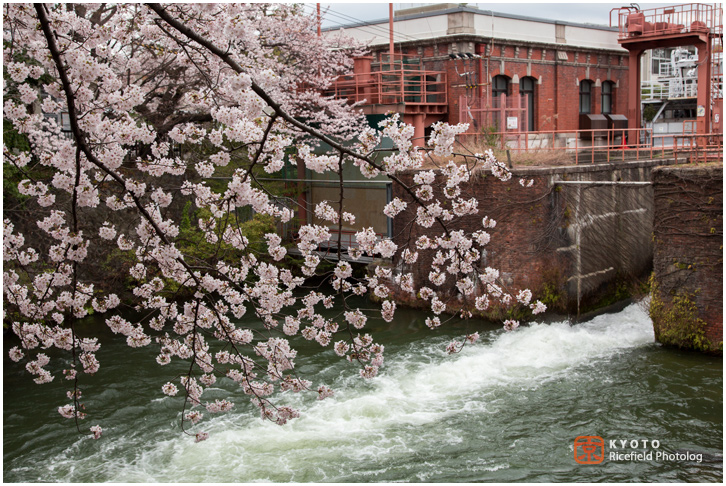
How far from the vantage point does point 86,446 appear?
9.46 m

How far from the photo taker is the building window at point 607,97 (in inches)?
1087

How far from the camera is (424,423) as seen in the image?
393 inches

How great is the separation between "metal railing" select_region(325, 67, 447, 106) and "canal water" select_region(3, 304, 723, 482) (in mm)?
9298

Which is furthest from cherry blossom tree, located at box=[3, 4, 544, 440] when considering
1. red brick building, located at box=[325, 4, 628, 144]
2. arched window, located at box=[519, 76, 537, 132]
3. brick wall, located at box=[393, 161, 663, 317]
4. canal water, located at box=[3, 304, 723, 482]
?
arched window, located at box=[519, 76, 537, 132]

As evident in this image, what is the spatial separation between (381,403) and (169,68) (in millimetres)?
9367

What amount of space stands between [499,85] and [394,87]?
4.45 meters


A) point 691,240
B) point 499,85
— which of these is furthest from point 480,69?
point 691,240

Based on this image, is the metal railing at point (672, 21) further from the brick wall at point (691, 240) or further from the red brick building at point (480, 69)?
the brick wall at point (691, 240)

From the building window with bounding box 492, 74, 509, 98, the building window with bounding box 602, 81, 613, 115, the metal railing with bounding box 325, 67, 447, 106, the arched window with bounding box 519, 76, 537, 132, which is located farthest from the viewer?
the building window with bounding box 602, 81, 613, 115

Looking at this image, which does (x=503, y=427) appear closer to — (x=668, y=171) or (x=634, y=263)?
(x=668, y=171)

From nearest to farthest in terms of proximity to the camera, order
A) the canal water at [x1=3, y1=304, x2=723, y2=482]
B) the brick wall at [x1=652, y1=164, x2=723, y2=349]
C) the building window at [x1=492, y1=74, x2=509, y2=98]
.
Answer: the canal water at [x1=3, y1=304, x2=723, y2=482], the brick wall at [x1=652, y1=164, x2=723, y2=349], the building window at [x1=492, y1=74, x2=509, y2=98]

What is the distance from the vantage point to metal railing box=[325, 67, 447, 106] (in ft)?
66.1

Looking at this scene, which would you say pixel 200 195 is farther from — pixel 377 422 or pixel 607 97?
pixel 607 97

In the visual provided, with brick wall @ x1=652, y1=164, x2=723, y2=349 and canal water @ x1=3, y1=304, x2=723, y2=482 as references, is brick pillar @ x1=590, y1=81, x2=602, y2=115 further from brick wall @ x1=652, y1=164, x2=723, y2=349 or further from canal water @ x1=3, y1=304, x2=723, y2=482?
canal water @ x1=3, y1=304, x2=723, y2=482
